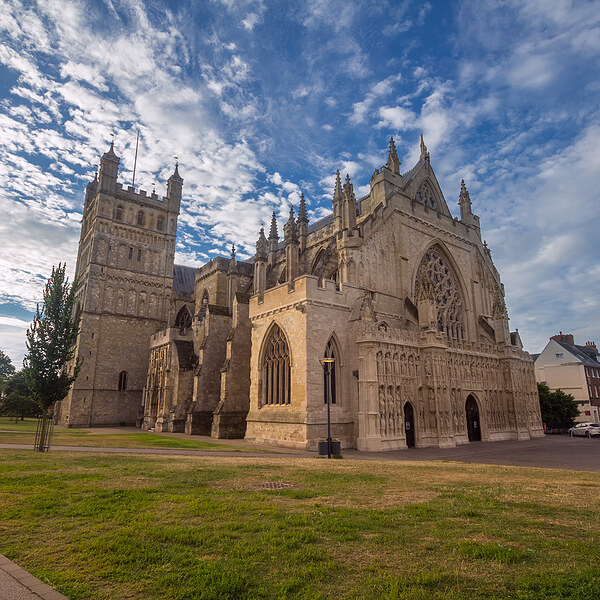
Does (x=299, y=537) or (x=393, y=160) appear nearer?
(x=299, y=537)

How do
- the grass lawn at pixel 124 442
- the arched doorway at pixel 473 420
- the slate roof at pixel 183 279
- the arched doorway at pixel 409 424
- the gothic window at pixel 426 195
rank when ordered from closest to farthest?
the grass lawn at pixel 124 442, the arched doorway at pixel 409 424, the arched doorway at pixel 473 420, the gothic window at pixel 426 195, the slate roof at pixel 183 279

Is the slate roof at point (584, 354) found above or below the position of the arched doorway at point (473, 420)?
above

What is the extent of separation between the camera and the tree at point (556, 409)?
3744 centimetres

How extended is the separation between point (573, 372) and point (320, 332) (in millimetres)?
39534

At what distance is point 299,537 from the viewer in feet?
16.4

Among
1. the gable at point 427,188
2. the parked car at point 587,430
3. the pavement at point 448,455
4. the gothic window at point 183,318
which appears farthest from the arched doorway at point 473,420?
the gothic window at point 183,318

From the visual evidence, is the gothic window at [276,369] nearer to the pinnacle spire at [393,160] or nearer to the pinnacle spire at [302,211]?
the pinnacle spire at [302,211]

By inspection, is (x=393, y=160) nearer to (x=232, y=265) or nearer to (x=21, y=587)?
(x=232, y=265)

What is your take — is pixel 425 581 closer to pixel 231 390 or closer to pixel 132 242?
pixel 231 390

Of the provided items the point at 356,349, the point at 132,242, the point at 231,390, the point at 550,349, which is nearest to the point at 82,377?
the point at 132,242

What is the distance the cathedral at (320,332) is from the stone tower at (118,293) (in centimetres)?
13

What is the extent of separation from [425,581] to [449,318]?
30026 millimetres

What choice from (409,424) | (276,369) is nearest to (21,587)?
(276,369)

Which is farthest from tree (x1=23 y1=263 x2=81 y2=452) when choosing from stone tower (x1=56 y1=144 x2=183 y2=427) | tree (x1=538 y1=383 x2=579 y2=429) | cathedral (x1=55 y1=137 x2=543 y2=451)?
tree (x1=538 y1=383 x2=579 y2=429)
